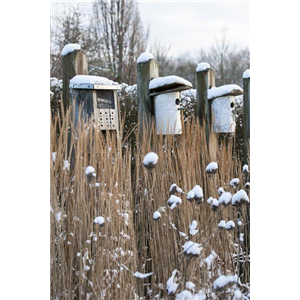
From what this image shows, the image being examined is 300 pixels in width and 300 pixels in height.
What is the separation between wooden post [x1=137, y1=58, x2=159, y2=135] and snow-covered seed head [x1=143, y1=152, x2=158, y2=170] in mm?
250

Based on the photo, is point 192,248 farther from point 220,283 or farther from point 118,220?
point 118,220

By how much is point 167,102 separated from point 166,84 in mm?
95

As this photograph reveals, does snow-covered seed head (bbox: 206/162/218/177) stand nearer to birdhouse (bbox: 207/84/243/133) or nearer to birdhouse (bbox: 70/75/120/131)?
birdhouse (bbox: 207/84/243/133)

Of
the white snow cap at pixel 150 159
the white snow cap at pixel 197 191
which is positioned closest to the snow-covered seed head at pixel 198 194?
the white snow cap at pixel 197 191

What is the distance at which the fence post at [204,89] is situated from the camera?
8.43 feet

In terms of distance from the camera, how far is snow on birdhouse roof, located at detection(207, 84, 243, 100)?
2.55 m

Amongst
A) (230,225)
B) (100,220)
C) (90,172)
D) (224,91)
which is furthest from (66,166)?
(224,91)

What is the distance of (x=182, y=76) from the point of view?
2504 millimetres

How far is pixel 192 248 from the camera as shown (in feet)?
7.15

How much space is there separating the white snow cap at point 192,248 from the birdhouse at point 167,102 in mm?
584

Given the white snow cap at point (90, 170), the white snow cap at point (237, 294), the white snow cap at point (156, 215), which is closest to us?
the white snow cap at point (90, 170)

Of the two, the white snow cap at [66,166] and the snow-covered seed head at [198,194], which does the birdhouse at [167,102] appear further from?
the white snow cap at [66,166]
